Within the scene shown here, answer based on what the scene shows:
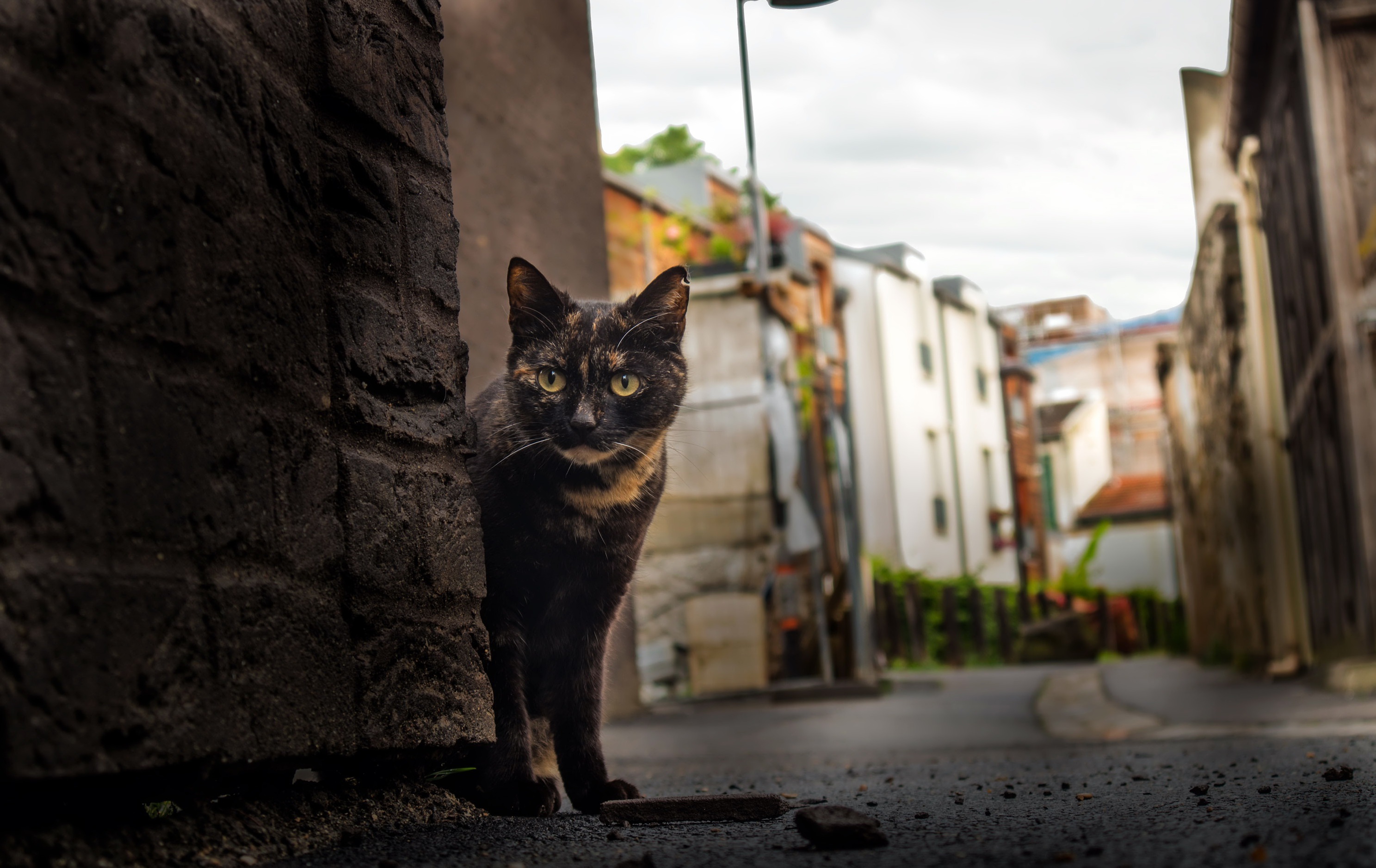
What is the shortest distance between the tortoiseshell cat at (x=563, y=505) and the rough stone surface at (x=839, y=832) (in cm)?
71

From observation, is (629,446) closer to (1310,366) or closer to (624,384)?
(624,384)

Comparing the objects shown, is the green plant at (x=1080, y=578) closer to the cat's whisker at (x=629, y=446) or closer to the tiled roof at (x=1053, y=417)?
the tiled roof at (x=1053, y=417)

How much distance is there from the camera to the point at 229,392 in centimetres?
155

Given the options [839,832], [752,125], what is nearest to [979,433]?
[752,125]

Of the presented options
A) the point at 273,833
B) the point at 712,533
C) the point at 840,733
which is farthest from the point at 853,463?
the point at 273,833

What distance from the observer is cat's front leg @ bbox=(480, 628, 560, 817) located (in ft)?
7.21

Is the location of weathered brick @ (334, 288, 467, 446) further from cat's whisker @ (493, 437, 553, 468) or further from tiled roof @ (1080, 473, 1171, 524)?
tiled roof @ (1080, 473, 1171, 524)

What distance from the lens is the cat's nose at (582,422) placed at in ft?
7.28

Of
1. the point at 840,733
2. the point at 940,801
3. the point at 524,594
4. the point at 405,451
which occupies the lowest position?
the point at 840,733

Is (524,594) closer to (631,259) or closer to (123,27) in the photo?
(123,27)

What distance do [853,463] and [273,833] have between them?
10875 mm

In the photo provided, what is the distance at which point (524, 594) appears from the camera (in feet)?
7.38

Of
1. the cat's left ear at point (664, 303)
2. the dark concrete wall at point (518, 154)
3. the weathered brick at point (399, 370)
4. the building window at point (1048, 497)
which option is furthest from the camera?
the building window at point (1048, 497)

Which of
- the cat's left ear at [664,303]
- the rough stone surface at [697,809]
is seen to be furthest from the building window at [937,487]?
the rough stone surface at [697,809]
